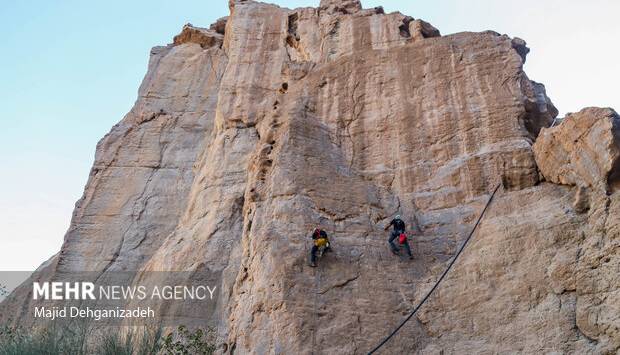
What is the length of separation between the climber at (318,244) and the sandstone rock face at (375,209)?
0.22 m

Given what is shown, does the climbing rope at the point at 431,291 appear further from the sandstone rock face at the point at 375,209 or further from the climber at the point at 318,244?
the climber at the point at 318,244

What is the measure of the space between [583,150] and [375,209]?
4.59 m

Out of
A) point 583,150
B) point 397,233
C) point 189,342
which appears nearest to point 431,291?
point 397,233

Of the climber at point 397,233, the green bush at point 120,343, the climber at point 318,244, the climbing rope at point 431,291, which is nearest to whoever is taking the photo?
the climbing rope at point 431,291

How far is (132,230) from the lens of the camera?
842 inches

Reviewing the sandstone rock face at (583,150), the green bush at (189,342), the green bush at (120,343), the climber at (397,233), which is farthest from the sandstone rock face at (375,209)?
the green bush at (120,343)

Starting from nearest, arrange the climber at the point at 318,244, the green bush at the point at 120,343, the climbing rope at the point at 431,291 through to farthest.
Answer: the climbing rope at the point at 431,291
the climber at the point at 318,244
the green bush at the point at 120,343

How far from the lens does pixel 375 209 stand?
14.4m

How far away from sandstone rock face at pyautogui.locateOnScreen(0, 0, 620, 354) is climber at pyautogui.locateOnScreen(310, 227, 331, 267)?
0.22m

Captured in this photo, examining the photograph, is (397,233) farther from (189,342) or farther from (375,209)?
(189,342)

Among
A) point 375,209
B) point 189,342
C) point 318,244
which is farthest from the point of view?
point 189,342

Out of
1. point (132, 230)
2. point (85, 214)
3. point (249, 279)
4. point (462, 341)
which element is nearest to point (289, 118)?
point (249, 279)

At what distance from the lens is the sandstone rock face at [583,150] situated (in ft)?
38.6

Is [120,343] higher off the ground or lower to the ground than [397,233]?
lower
